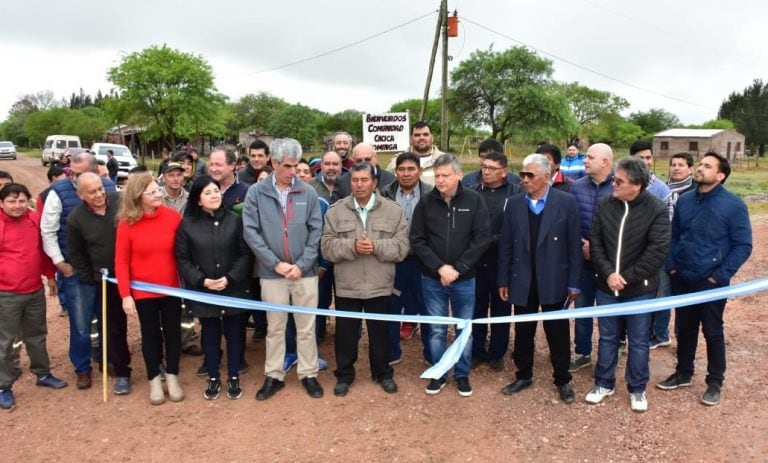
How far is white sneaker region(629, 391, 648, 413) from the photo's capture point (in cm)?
434

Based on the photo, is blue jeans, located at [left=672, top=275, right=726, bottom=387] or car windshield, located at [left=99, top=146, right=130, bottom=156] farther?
car windshield, located at [left=99, top=146, right=130, bottom=156]

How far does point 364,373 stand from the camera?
17.0 feet

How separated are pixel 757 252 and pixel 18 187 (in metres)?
11.2

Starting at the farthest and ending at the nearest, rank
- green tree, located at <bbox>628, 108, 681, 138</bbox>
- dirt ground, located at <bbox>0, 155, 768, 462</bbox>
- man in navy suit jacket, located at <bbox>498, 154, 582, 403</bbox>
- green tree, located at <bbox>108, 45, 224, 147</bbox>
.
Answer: green tree, located at <bbox>628, 108, 681, 138</bbox> < green tree, located at <bbox>108, 45, 224, 147</bbox> < man in navy suit jacket, located at <bbox>498, 154, 582, 403</bbox> < dirt ground, located at <bbox>0, 155, 768, 462</bbox>

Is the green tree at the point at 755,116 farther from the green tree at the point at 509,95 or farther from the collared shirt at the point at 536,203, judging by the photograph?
the collared shirt at the point at 536,203

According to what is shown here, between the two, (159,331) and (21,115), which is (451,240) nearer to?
(159,331)

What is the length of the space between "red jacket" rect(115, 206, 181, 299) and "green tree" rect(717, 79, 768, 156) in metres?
82.1

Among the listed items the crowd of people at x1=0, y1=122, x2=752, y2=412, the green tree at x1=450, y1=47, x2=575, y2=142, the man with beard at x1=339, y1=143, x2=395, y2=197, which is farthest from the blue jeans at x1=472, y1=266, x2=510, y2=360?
the green tree at x1=450, y1=47, x2=575, y2=142

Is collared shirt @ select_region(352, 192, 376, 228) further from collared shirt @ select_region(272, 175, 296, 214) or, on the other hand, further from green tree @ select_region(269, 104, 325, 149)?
green tree @ select_region(269, 104, 325, 149)

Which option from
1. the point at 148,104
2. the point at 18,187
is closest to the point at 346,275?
the point at 18,187

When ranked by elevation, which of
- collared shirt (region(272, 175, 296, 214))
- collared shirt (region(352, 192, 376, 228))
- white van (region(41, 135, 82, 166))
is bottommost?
collared shirt (region(352, 192, 376, 228))

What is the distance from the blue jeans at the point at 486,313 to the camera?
5.15m

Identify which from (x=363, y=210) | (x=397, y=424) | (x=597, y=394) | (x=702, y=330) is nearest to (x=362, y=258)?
(x=363, y=210)

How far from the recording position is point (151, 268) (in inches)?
176
